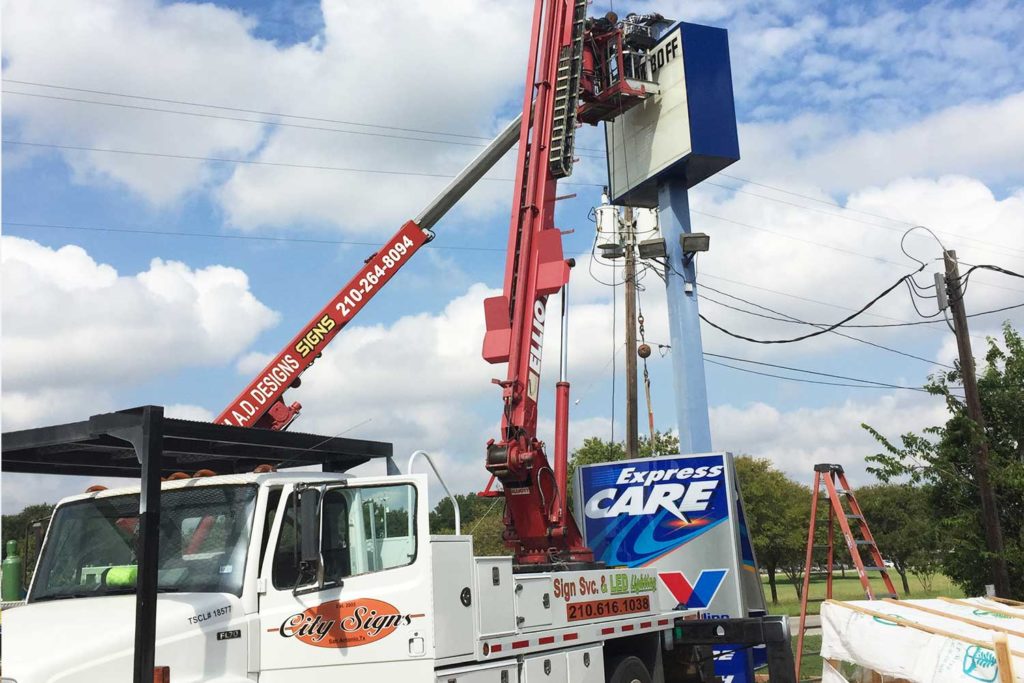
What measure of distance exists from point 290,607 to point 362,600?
450 mm

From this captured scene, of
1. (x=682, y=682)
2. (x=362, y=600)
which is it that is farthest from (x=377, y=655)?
(x=682, y=682)

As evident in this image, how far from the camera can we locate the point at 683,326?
17.4 m

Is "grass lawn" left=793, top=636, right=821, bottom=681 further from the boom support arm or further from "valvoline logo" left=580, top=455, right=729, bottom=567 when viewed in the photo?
the boom support arm

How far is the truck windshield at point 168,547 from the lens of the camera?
5547mm

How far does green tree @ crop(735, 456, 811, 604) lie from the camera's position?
45.4 metres

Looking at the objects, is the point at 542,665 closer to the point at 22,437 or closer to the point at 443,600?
the point at 443,600

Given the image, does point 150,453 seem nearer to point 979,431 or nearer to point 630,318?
point 979,431

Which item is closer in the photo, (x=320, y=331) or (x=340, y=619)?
(x=340, y=619)

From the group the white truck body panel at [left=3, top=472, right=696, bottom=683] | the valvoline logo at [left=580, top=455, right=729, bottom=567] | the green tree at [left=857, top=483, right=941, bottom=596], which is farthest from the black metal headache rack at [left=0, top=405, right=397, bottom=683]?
the green tree at [left=857, top=483, right=941, bottom=596]

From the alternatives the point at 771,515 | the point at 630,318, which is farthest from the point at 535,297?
the point at 771,515

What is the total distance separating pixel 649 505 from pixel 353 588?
207 inches

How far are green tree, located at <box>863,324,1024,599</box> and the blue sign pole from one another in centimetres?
416

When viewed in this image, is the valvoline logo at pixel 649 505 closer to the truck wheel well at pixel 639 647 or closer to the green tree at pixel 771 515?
the truck wheel well at pixel 639 647

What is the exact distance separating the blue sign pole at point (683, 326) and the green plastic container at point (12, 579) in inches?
479
